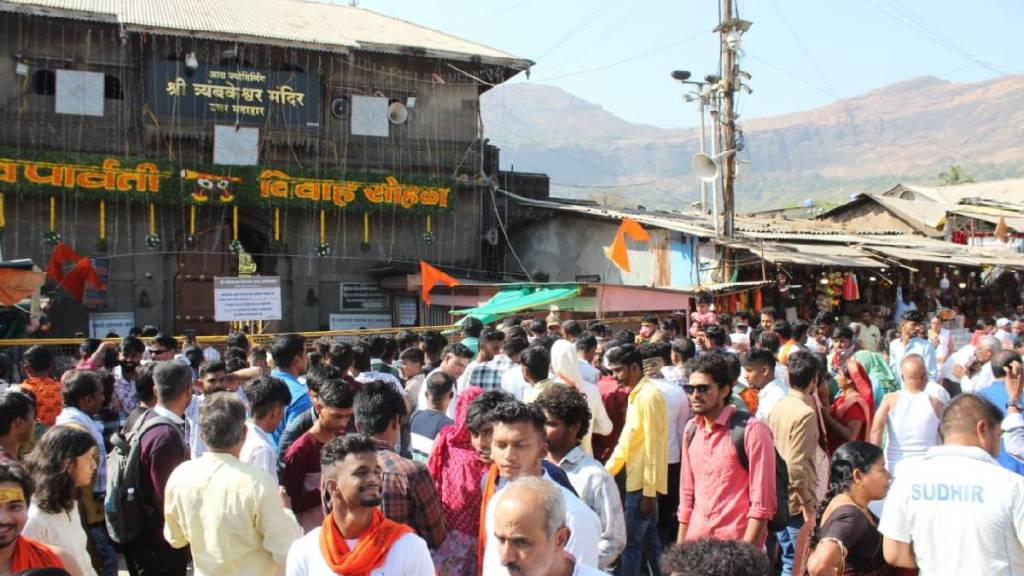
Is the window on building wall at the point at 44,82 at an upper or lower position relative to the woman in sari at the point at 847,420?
upper

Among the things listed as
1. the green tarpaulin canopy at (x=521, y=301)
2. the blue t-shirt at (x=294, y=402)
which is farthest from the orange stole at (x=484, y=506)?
the green tarpaulin canopy at (x=521, y=301)

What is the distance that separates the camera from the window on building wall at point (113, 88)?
22.7m

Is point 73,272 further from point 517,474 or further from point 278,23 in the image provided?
point 517,474

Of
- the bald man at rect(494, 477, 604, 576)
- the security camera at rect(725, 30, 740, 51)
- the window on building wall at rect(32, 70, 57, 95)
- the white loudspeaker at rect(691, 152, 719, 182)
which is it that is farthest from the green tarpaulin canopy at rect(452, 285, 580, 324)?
the bald man at rect(494, 477, 604, 576)

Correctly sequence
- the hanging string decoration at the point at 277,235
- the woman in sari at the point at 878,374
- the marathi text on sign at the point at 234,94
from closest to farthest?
1. the woman in sari at the point at 878,374
2. the marathi text on sign at the point at 234,94
3. the hanging string decoration at the point at 277,235

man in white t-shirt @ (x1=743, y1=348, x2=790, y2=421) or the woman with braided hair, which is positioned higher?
man in white t-shirt @ (x1=743, y1=348, x2=790, y2=421)

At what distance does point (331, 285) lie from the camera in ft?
81.9

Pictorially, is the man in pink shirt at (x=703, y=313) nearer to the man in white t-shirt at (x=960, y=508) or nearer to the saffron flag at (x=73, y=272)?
the man in white t-shirt at (x=960, y=508)

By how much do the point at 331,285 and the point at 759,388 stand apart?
19.2 m

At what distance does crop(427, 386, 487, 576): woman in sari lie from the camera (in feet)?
14.6

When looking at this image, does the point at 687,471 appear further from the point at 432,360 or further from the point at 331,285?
the point at 331,285

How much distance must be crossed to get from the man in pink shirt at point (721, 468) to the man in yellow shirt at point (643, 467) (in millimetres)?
739

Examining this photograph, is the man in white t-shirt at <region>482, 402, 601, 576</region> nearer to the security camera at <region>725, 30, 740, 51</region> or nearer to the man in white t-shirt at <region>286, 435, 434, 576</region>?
the man in white t-shirt at <region>286, 435, 434, 576</region>

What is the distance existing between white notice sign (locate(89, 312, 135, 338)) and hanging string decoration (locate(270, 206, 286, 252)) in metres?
3.80
